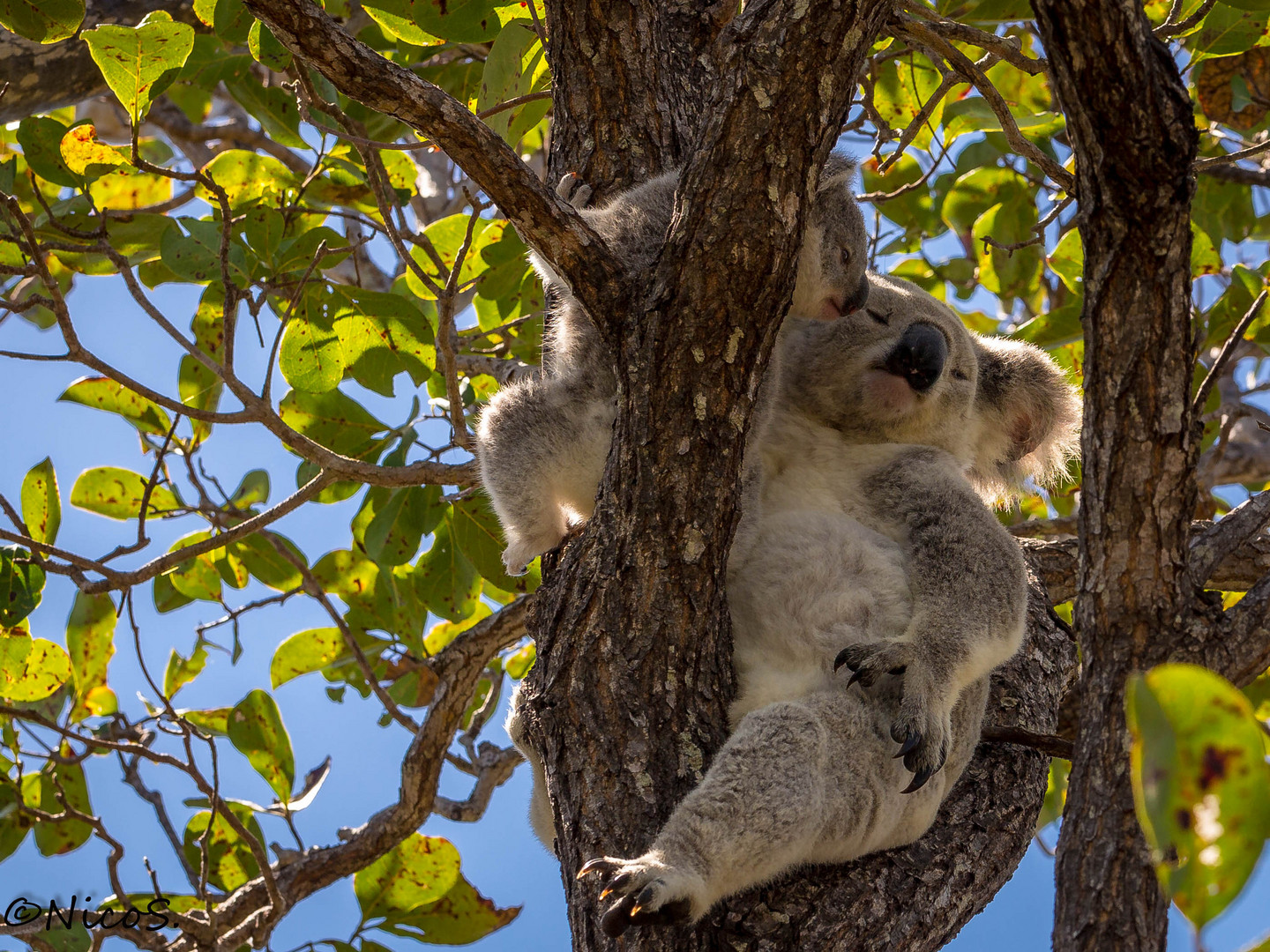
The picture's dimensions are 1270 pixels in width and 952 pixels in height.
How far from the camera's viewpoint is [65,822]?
321 cm

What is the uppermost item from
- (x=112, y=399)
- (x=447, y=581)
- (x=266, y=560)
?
(x=112, y=399)

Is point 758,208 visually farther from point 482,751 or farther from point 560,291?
point 482,751

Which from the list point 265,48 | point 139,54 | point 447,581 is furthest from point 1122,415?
point 447,581

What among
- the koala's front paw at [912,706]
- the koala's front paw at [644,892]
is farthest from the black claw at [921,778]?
the koala's front paw at [644,892]

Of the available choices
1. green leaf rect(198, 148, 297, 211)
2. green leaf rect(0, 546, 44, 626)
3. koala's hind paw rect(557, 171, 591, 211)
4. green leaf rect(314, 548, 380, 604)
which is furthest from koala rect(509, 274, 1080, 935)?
green leaf rect(198, 148, 297, 211)

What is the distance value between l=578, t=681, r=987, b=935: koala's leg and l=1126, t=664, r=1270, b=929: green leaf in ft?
3.32

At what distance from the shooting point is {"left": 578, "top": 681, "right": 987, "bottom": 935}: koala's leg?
1618 mm

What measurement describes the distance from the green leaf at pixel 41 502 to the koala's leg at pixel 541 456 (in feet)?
4.69

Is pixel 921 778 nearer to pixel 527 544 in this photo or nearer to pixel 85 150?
pixel 527 544

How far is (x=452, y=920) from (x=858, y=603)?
1.70 metres

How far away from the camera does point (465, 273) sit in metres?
3.43

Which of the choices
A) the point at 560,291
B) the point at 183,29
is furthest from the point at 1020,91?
the point at 183,29

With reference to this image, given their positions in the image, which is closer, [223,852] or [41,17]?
[41,17]

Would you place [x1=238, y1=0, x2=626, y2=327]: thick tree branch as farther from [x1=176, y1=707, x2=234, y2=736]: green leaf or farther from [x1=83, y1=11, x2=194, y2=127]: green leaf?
[x1=176, y1=707, x2=234, y2=736]: green leaf
